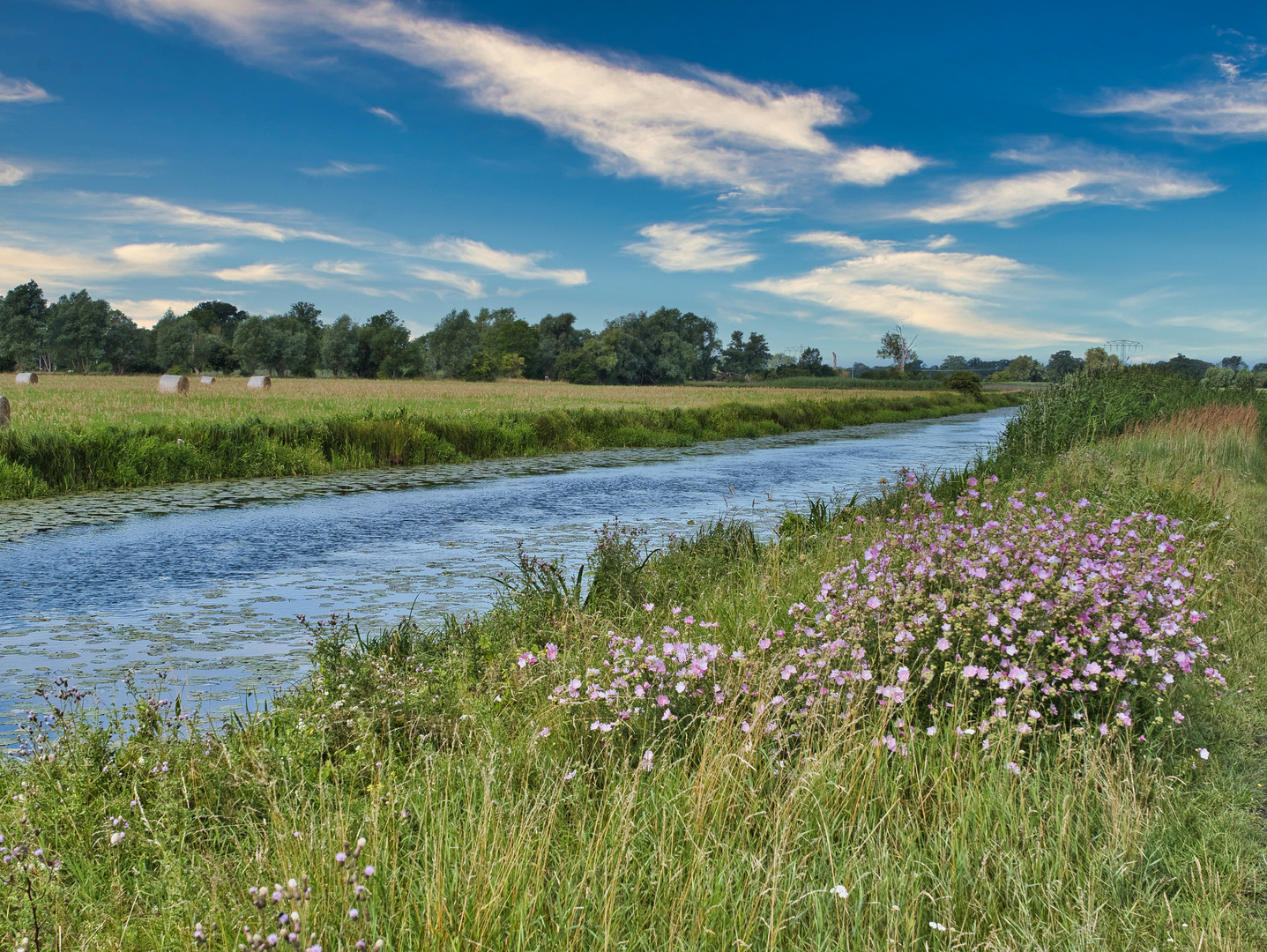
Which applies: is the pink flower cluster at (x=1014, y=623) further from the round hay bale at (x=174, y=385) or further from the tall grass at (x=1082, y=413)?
the round hay bale at (x=174, y=385)

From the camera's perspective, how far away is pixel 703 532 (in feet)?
29.0

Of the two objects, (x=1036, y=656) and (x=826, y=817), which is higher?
(x=1036, y=656)

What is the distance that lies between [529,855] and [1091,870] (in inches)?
71.6

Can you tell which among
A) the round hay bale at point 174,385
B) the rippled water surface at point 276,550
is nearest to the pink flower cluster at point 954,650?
the rippled water surface at point 276,550

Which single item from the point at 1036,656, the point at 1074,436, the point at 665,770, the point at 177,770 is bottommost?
the point at 177,770

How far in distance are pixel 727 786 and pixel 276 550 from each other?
732 centimetres

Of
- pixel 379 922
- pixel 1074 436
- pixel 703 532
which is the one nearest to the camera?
pixel 379 922

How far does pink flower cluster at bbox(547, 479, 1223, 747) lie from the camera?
3.37 m

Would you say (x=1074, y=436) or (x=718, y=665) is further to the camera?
(x=1074, y=436)

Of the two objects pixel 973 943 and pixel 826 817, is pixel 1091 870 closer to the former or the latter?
pixel 973 943

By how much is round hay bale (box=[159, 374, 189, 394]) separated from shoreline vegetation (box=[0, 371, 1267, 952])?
30808mm

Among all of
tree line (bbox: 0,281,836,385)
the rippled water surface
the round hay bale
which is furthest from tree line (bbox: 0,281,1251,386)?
the rippled water surface

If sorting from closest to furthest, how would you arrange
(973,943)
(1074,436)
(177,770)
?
(973,943), (177,770), (1074,436)

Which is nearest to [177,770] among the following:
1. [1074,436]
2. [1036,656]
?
[1036,656]
